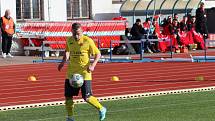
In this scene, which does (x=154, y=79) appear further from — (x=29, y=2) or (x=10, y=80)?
(x=29, y=2)

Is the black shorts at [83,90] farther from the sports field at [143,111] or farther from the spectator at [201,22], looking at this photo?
the spectator at [201,22]

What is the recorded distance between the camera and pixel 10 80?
20.9 meters

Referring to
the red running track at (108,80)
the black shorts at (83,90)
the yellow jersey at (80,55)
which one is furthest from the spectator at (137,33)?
the black shorts at (83,90)

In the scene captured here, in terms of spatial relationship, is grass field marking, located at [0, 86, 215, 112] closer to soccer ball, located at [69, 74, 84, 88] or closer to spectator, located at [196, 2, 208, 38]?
soccer ball, located at [69, 74, 84, 88]

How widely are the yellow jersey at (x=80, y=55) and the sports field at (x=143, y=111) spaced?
3.15 ft

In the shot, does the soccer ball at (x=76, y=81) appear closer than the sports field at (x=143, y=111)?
Yes

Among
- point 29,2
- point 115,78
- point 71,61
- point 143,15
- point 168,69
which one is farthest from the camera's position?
point 143,15

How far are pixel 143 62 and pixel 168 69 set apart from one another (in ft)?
10.8

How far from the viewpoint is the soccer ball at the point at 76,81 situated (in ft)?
40.1

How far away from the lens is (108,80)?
66.8ft

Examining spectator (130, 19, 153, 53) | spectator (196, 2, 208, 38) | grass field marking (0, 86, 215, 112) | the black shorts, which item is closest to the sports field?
grass field marking (0, 86, 215, 112)

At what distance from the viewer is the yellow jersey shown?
40.9 ft

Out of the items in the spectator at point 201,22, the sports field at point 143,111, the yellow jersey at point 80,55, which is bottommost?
the sports field at point 143,111

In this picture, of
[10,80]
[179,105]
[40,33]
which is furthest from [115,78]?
[40,33]
